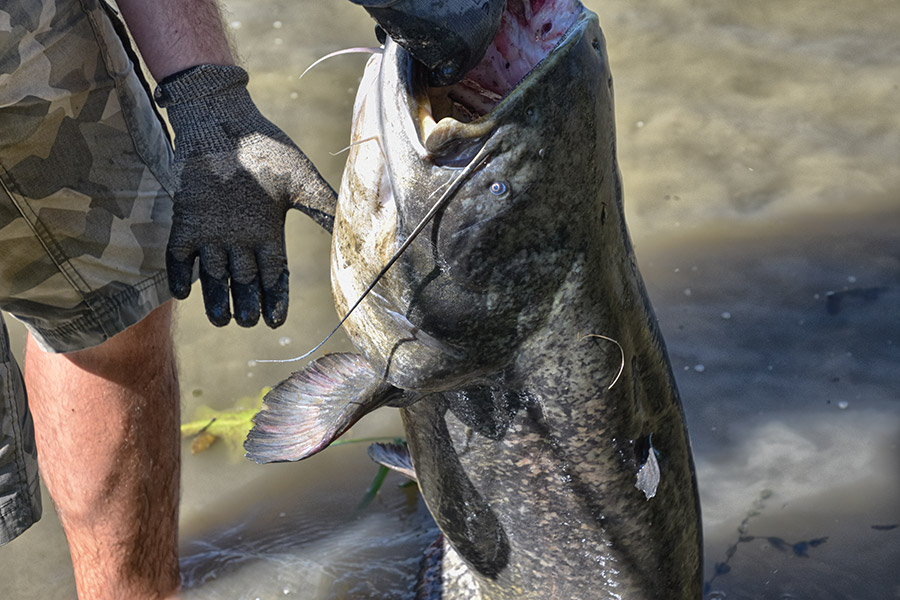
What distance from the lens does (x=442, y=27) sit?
4.46ft

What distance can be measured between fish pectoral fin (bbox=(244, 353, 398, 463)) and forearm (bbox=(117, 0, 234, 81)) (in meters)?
0.94

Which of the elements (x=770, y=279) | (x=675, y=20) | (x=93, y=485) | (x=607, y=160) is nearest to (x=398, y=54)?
(x=607, y=160)

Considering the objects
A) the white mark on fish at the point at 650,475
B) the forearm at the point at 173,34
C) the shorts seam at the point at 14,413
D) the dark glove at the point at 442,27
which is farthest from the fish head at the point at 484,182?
the shorts seam at the point at 14,413

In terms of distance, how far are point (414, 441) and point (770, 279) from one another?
93.6 inches

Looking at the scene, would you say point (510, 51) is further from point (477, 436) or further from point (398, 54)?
point (477, 436)

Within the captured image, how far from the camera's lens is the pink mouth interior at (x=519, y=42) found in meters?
1.58

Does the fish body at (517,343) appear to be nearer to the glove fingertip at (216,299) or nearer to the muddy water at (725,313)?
the glove fingertip at (216,299)

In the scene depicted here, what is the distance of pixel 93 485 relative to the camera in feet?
9.37

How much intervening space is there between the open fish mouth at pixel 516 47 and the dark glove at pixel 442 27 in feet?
0.45

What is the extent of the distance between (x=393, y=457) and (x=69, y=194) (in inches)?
48.5

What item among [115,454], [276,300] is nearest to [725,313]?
[276,300]

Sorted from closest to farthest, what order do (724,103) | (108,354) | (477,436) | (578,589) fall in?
1. (477,436)
2. (578,589)
3. (108,354)
4. (724,103)

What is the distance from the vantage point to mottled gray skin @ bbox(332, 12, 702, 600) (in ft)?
5.16

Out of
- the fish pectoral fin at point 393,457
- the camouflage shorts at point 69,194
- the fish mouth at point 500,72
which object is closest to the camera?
the fish mouth at point 500,72
